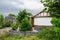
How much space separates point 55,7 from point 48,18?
57.4 ft

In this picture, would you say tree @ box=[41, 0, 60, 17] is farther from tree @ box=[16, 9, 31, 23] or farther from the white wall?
tree @ box=[16, 9, 31, 23]

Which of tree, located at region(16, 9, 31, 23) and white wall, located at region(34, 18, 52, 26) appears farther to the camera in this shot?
tree, located at region(16, 9, 31, 23)

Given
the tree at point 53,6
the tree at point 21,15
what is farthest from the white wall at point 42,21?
the tree at point 53,6

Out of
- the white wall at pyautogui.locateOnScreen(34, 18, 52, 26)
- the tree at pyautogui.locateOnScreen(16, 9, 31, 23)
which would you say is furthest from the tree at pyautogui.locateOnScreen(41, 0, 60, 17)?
the tree at pyautogui.locateOnScreen(16, 9, 31, 23)

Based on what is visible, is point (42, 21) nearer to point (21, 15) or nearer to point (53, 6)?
point (21, 15)

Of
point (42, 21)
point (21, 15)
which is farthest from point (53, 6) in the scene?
point (21, 15)

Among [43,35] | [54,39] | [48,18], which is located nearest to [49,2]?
[43,35]

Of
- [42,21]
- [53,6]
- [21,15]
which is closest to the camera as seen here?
[53,6]

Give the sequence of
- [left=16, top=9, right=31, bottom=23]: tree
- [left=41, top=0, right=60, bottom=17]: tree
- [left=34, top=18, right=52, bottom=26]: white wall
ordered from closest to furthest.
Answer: [left=41, top=0, right=60, bottom=17]: tree
[left=34, top=18, right=52, bottom=26]: white wall
[left=16, top=9, right=31, bottom=23]: tree

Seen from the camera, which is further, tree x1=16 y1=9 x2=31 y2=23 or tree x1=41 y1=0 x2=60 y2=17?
tree x1=16 y1=9 x2=31 y2=23

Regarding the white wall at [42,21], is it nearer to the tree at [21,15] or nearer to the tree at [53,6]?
the tree at [21,15]

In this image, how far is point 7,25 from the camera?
201 ft

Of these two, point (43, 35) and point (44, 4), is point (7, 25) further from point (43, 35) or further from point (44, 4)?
point (43, 35)

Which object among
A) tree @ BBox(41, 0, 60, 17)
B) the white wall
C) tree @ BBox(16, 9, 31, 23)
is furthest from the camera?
tree @ BBox(16, 9, 31, 23)
